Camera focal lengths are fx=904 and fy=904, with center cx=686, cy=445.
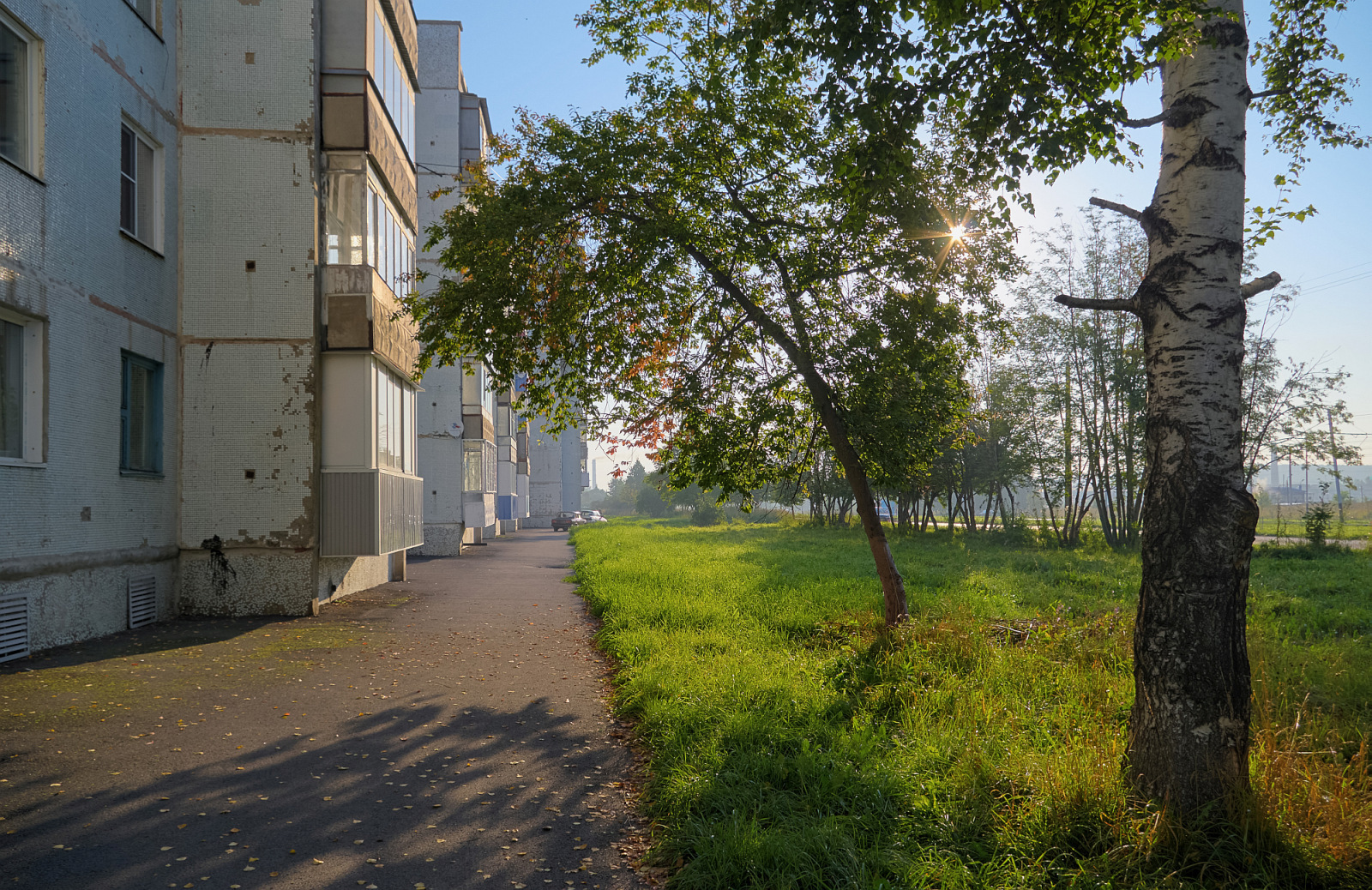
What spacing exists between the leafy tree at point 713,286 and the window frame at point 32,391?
3782mm

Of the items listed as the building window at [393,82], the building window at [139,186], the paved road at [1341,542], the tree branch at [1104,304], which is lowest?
the paved road at [1341,542]

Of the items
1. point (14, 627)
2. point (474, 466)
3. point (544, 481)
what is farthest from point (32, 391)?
point (544, 481)

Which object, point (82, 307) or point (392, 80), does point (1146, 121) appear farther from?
point (392, 80)

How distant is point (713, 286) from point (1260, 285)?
6750 millimetres

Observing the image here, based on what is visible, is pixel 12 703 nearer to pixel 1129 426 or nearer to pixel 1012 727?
pixel 1012 727

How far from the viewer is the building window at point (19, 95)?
349 inches

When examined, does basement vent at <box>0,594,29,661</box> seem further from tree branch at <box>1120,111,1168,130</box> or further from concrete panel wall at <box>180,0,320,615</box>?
tree branch at <box>1120,111,1168,130</box>

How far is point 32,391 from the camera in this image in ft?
30.4

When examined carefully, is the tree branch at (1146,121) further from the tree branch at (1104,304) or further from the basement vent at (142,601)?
the basement vent at (142,601)

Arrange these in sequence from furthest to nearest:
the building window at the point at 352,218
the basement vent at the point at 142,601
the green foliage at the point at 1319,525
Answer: the green foliage at the point at 1319,525 < the building window at the point at 352,218 < the basement vent at the point at 142,601

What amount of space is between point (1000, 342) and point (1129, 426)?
753 inches

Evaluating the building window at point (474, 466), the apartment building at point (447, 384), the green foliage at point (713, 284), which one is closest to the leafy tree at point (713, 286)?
the green foliage at point (713, 284)

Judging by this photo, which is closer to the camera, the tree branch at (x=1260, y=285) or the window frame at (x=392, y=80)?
the tree branch at (x=1260, y=285)

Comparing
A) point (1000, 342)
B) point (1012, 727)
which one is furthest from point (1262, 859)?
point (1000, 342)
